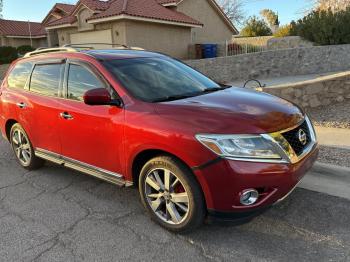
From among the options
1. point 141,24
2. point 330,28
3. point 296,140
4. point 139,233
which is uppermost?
point 141,24

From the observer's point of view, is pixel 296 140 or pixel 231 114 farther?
pixel 296 140

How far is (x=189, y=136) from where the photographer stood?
3158mm

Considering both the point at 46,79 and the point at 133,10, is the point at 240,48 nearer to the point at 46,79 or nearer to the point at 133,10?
the point at 133,10

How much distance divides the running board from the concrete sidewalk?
3303 mm

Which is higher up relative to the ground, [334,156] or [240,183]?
[240,183]

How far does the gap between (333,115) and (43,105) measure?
213 inches

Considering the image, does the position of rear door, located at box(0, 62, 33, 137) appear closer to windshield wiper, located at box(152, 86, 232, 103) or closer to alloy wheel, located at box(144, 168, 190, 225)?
windshield wiper, located at box(152, 86, 232, 103)

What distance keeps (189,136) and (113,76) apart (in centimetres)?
126

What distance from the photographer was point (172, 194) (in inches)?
137

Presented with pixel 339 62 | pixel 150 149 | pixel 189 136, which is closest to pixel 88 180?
pixel 150 149

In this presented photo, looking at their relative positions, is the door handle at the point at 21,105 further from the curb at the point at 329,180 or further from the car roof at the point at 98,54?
the curb at the point at 329,180

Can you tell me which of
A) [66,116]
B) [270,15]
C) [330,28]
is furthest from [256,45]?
[270,15]

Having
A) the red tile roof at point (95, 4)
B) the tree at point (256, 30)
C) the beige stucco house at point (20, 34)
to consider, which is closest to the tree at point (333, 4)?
the tree at point (256, 30)

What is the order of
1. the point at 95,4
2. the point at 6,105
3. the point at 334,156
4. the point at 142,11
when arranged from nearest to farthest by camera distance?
the point at 334,156, the point at 6,105, the point at 142,11, the point at 95,4
